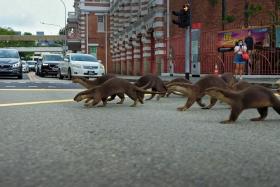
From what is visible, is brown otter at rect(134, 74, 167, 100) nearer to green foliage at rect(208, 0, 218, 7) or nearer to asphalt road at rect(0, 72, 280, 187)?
asphalt road at rect(0, 72, 280, 187)

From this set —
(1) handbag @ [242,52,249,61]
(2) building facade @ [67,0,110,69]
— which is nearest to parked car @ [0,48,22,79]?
(1) handbag @ [242,52,249,61]

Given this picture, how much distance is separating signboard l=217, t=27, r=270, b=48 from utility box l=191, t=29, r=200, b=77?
1.35 meters

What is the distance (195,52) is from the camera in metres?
29.4

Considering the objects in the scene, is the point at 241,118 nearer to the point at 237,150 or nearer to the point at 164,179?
the point at 237,150

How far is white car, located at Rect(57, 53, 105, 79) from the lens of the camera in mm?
29906

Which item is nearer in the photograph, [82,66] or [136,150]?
[136,150]

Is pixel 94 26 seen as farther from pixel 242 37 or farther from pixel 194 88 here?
pixel 194 88

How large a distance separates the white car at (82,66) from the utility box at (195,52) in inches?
201

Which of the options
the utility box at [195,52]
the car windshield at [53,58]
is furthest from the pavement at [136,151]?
the car windshield at [53,58]

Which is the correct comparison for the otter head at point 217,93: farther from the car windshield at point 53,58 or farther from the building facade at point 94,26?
the building facade at point 94,26

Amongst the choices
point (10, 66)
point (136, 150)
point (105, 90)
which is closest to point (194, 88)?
point (105, 90)

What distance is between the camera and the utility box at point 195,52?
29.3 metres

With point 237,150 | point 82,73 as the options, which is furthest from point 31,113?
point 82,73

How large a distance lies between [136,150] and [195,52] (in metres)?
24.3
